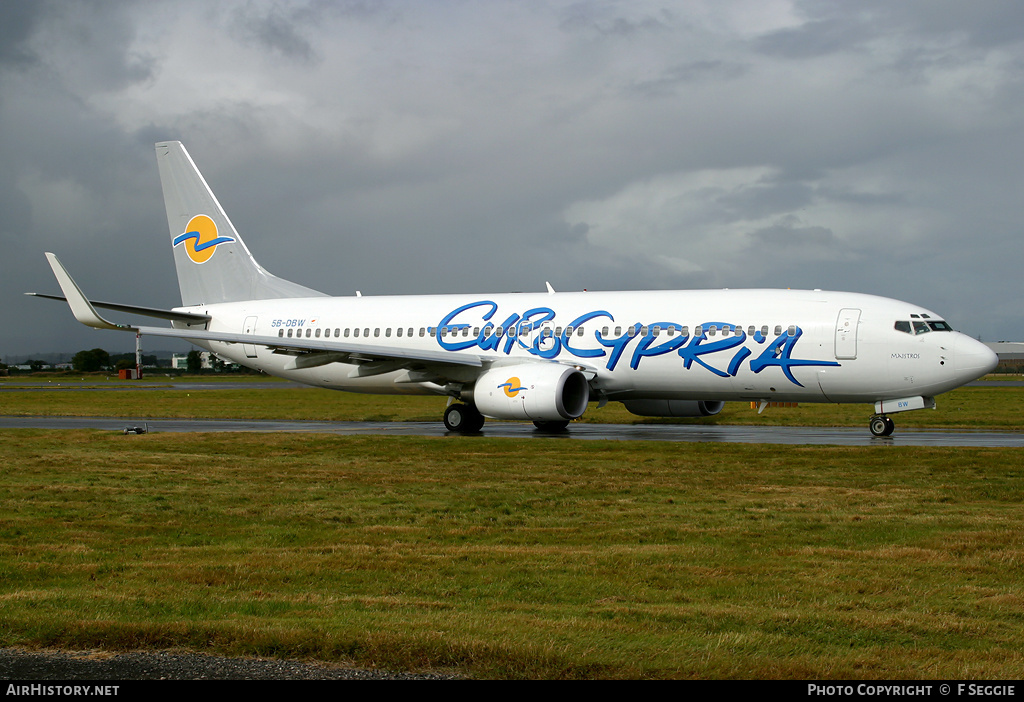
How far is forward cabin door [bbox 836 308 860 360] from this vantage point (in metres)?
21.9

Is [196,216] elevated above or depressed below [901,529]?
above

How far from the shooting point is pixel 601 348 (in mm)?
24297

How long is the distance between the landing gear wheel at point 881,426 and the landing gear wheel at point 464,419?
9.50m

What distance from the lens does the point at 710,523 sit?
10805 mm

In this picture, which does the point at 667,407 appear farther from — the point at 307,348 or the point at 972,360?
the point at 307,348

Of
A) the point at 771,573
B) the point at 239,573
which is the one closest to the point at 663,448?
the point at 771,573

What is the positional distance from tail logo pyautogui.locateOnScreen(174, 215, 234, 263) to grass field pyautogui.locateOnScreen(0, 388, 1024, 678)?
1544 cm

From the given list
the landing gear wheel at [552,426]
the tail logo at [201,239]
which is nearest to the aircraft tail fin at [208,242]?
the tail logo at [201,239]

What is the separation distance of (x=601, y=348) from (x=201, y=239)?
48.9ft

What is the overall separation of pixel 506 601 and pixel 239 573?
8.01 ft

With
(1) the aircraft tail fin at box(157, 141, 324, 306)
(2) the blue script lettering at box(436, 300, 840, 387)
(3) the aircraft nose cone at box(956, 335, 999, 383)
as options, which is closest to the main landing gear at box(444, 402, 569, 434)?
(2) the blue script lettering at box(436, 300, 840, 387)

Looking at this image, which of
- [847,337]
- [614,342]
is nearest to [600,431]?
[614,342]

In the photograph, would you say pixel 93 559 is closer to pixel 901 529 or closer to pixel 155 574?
pixel 155 574
